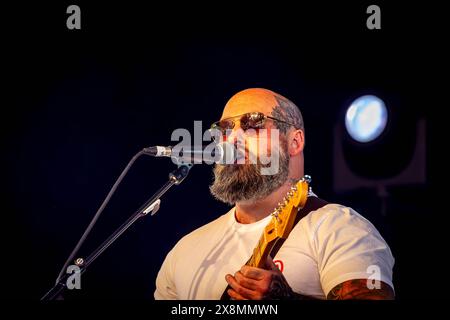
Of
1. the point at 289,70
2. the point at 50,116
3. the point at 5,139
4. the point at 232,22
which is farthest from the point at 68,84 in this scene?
the point at 289,70

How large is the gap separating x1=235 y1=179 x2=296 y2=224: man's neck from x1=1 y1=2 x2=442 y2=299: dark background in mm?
1045

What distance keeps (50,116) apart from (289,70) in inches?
81.9

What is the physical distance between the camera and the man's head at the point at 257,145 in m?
3.31

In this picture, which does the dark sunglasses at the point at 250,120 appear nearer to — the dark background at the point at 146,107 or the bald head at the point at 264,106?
the bald head at the point at 264,106

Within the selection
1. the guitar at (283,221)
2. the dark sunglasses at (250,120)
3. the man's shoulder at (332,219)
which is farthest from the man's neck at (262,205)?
the guitar at (283,221)

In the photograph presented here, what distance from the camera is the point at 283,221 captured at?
2.66 meters

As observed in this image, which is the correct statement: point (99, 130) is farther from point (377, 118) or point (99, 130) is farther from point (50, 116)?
point (377, 118)

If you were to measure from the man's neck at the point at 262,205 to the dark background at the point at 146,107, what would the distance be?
3.43 feet

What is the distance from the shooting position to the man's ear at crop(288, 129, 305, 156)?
3.49 m

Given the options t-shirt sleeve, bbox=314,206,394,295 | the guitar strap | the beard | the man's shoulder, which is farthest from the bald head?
t-shirt sleeve, bbox=314,206,394,295

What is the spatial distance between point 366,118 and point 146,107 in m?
1.89

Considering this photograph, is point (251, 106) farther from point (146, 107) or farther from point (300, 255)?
point (146, 107)

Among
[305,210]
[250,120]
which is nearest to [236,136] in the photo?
[250,120]

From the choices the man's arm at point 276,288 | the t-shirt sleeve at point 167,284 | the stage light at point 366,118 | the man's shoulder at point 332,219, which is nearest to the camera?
the man's arm at point 276,288
